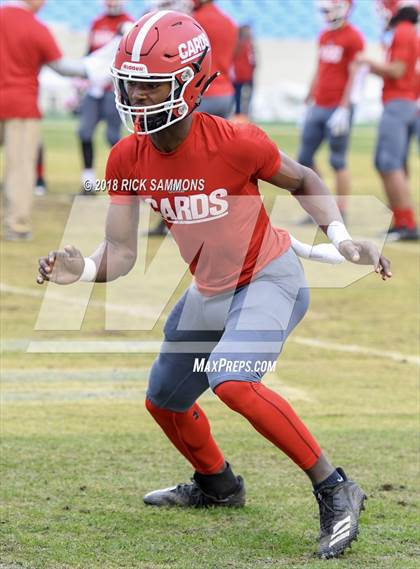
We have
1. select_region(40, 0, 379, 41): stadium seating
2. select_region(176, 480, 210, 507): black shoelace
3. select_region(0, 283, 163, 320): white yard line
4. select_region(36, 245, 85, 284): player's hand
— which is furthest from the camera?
select_region(40, 0, 379, 41): stadium seating

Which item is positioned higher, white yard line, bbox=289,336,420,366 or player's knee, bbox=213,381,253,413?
player's knee, bbox=213,381,253,413

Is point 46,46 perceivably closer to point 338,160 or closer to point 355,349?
point 338,160

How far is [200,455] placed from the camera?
4.57m

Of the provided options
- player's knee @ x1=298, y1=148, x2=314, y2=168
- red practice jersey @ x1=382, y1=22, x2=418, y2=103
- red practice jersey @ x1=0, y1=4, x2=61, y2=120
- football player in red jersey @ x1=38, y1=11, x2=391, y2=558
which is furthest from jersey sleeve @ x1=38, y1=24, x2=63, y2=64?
football player in red jersey @ x1=38, y1=11, x2=391, y2=558

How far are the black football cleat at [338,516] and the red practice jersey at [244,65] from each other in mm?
17483

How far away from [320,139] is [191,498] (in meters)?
7.05

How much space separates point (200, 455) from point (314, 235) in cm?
626

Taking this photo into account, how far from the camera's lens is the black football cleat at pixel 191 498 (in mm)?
4547

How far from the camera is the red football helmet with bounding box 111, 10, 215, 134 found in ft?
13.1

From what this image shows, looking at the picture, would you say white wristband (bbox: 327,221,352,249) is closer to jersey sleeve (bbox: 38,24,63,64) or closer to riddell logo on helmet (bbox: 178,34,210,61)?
riddell logo on helmet (bbox: 178,34,210,61)

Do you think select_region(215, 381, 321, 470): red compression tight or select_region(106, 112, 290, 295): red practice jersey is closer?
select_region(215, 381, 321, 470): red compression tight

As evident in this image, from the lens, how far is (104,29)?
12.4m

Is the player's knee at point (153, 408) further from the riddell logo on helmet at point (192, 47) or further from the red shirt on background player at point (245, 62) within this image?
the red shirt on background player at point (245, 62)

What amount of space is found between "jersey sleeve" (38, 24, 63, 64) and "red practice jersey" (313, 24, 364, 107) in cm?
260
